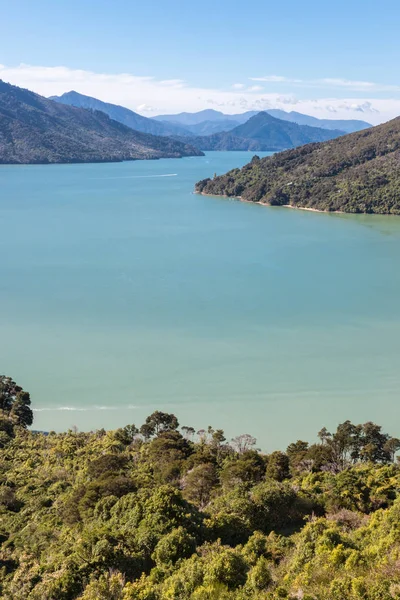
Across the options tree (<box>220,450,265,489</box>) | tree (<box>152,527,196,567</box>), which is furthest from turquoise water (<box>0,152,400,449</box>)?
tree (<box>152,527,196,567</box>)

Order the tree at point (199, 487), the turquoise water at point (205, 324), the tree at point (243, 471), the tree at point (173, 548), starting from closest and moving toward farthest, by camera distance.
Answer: the tree at point (173, 548) → the tree at point (199, 487) → the tree at point (243, 471) → the turquoise water at point (205, 324)

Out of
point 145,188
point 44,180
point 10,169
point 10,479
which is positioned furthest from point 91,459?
point 10,169

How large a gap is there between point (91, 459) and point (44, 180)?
197ft

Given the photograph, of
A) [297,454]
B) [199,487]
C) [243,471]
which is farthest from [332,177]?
[199,487]

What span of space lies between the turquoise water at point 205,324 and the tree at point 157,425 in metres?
0.99

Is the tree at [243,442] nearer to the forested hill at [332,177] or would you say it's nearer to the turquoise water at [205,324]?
the turquoise water at [205,324]

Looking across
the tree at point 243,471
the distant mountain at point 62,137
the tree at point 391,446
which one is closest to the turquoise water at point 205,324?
the tree at point 391,446

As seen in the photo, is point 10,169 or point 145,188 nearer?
point 145,188

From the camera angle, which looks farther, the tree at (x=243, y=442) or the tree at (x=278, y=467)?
the tree at (x=243, y=442)

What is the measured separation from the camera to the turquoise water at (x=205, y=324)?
44.4ft

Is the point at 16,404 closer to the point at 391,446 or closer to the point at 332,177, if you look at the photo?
the point at 391,446

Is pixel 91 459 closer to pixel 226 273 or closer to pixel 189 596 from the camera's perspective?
pixel 189 596

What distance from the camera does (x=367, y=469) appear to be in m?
9.54

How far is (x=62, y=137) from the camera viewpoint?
A: 11019 centimetres
